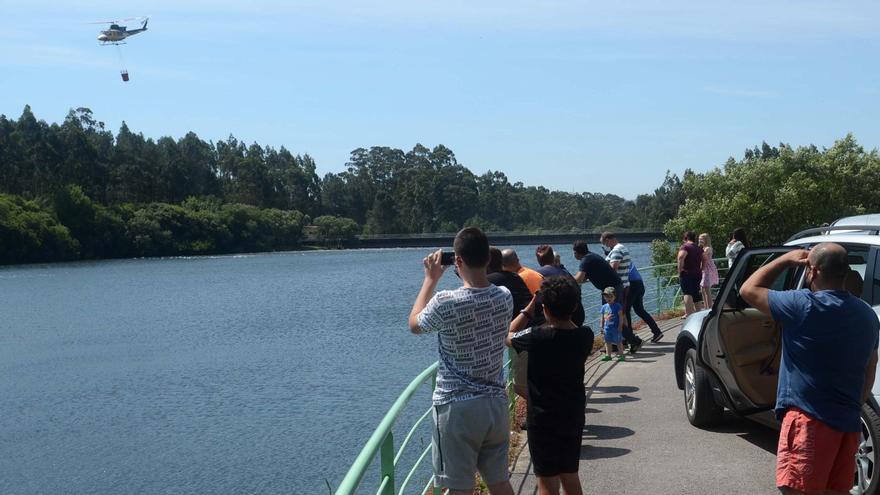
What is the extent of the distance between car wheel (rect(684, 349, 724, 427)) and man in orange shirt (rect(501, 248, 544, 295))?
1.57m

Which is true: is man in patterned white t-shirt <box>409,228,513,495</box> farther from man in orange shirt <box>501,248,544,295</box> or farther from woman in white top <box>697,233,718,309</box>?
woman in white top <box>697,233,718,309</box>

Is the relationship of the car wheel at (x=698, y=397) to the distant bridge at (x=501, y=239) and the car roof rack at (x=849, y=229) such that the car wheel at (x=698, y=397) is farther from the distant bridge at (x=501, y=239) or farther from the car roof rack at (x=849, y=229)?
the distant bridge at (x=501, y=239)

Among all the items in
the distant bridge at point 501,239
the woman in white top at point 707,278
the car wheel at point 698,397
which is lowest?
the distant bridge at point 501,239

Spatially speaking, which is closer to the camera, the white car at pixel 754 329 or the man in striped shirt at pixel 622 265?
the white car at pixel 754 329

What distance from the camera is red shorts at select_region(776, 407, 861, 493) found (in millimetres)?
4824

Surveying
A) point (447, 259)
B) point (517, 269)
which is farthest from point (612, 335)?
point (447, 259)

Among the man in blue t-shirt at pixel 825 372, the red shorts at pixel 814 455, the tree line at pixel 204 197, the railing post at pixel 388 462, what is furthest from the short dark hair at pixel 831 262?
the tree line at pixel 204 197

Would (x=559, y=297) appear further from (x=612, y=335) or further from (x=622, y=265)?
(x=622, y=265)

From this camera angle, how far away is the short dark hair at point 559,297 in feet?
18.2

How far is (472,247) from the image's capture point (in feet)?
16.7

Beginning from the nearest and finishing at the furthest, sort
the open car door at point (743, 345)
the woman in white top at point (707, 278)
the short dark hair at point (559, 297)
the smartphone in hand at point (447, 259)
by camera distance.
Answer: the smartphone in hand at point (447, 259) → the short dark hair at point (559, 297) → the open car door at point (743, 345) → the woman in white top at point (707, 278)

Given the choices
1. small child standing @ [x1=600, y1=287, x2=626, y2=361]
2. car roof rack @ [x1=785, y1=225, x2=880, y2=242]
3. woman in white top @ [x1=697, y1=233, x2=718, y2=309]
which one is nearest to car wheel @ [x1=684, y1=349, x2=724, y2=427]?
car roof rack @ [x1=785, y1=225, x2=880, y2=242]

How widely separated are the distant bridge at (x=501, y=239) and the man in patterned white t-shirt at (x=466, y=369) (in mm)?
112404

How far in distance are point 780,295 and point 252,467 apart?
15.4 m
